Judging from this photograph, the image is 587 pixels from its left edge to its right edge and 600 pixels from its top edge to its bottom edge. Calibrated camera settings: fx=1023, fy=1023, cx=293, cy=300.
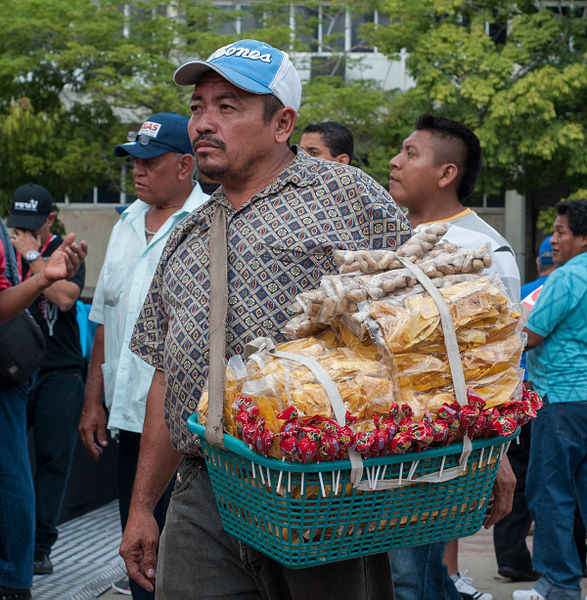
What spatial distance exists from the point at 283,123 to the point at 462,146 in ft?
6.35

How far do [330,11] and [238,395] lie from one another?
2240 cm

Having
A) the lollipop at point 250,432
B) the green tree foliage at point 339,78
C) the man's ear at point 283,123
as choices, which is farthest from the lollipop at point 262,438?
the green tree foliage at point 339,78

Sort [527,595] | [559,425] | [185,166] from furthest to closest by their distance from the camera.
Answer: [527,595] < [559,425] < [185,166]

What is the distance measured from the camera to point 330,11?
23.8m

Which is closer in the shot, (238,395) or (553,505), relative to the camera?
(238,395)

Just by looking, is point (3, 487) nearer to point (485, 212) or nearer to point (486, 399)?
point (486, 399)

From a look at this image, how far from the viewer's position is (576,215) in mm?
6531

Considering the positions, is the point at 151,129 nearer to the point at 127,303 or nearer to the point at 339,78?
the point at 127,303

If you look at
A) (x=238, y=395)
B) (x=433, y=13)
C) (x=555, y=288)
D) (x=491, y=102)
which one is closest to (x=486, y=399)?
(x=238, y=395)

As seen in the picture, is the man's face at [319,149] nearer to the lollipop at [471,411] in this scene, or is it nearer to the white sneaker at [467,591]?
the white sneaker at [467,591]

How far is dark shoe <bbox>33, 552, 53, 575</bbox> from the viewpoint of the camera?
21.6 ft

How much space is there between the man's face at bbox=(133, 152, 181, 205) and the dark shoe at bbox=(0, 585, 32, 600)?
224 centimetres

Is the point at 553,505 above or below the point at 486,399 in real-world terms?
below

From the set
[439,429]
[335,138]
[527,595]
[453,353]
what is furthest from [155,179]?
[527,595]
